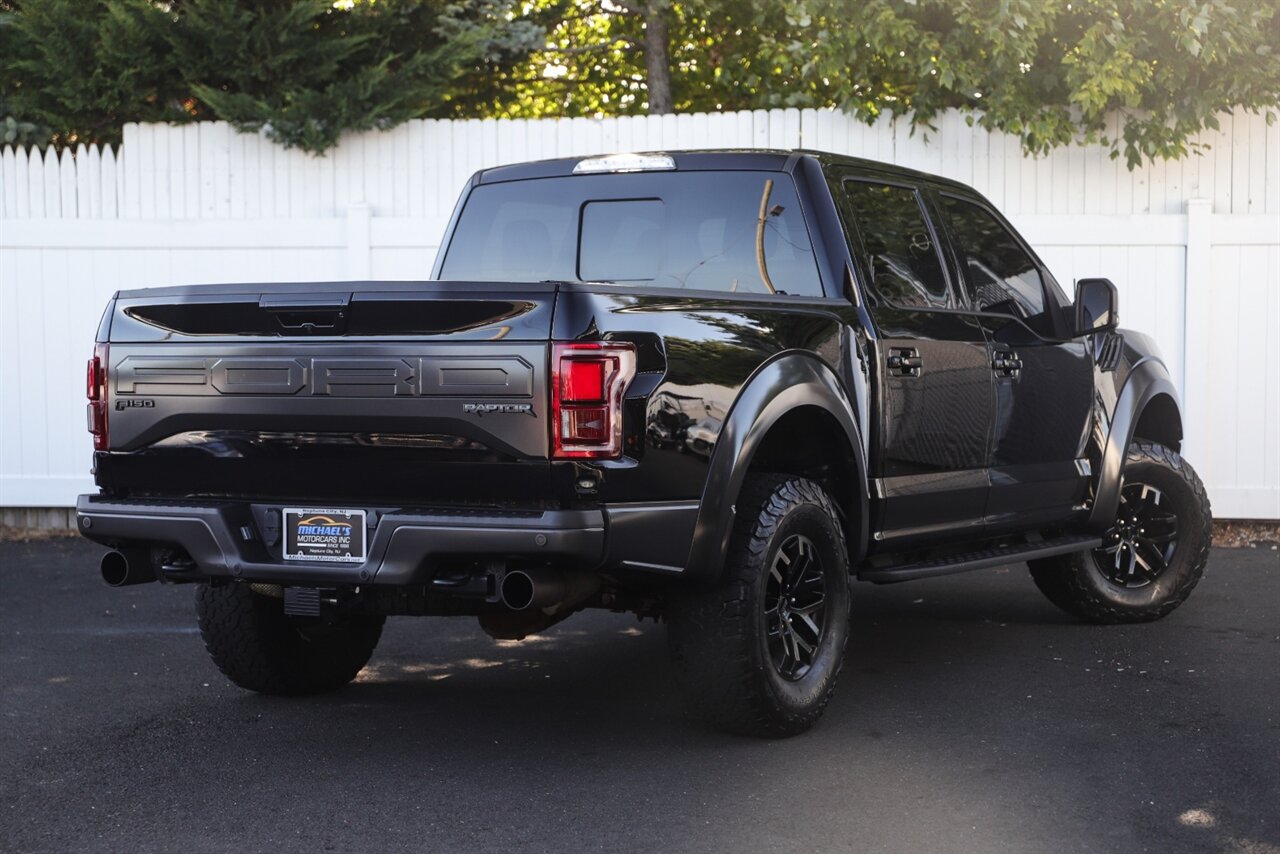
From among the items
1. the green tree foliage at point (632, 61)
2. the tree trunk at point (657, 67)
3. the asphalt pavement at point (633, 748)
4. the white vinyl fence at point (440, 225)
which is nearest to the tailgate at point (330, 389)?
the asphalt pavement at point (633, 748)

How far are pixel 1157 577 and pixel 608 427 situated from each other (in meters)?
3.89

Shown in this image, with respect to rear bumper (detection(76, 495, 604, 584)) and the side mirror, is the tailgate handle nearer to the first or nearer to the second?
rear bumper (detection(76, 495, 604, 584))

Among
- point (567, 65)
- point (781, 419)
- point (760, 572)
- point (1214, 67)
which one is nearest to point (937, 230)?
point (781, 419)

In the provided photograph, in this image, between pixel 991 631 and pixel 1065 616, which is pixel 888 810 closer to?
pixel 991 631

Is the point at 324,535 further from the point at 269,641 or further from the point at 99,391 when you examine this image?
the point at 269,641

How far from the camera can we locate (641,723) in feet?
18.4

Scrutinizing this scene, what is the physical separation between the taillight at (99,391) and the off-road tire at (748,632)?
185cm

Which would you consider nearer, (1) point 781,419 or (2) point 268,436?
(2) point 268,436

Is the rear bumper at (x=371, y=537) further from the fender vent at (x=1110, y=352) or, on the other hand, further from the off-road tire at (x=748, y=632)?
the fender vent at (x=1110, y=352)

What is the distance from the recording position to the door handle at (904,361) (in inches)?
229

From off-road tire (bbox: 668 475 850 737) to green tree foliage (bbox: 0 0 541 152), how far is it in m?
5.77

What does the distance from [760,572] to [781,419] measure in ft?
2.04

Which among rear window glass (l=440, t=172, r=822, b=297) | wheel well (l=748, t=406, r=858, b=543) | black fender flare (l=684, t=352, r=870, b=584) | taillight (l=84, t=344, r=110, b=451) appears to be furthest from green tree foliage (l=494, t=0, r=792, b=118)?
taillight (l=84, t=344, r=110, b=451)

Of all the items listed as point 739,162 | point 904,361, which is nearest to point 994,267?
point 904,361
